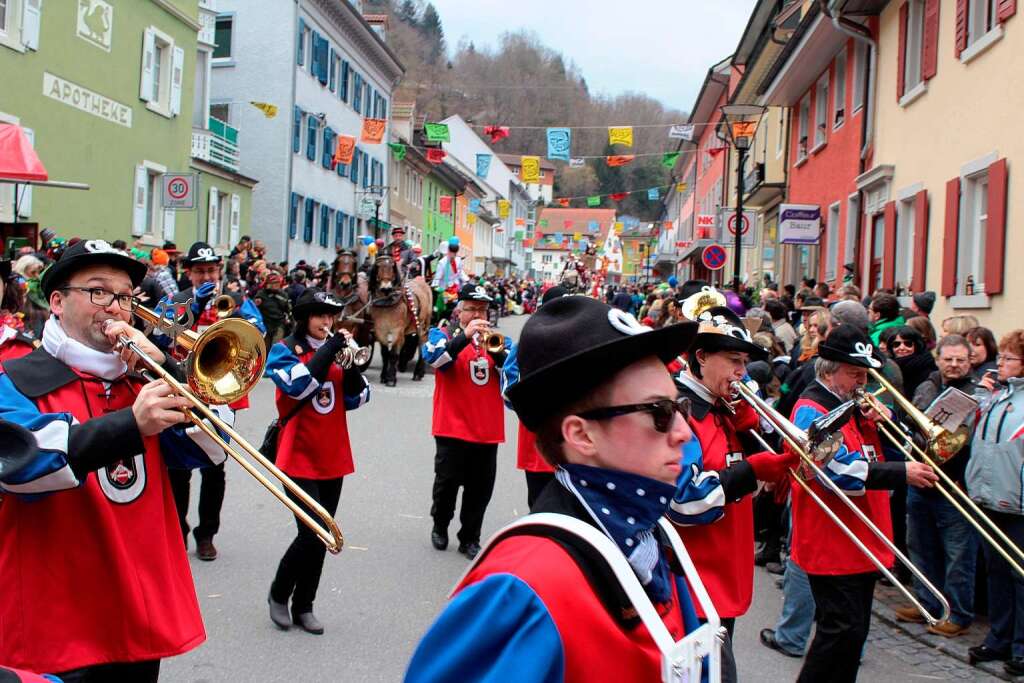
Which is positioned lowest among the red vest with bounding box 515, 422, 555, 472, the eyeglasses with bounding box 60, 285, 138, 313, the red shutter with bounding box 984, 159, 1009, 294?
the red vest with bounding box 515, 422, 555, 472

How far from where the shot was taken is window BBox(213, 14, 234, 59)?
114 feet

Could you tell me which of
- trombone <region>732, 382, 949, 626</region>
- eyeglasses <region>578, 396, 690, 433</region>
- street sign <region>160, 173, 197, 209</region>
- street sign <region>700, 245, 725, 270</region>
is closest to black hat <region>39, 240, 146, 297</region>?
eyeglasses <region>578, 396, 690, 433</region>

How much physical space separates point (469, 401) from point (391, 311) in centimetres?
1042

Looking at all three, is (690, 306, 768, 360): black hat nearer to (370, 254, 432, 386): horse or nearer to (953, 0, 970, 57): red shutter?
(953, 0, 970, 57): red shutter

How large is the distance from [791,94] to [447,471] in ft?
57.1

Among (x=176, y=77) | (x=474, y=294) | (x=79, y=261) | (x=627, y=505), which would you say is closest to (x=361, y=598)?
(x=474, y=294)

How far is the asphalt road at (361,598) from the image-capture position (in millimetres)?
5445

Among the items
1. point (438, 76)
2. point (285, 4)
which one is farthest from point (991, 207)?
point (438, 76)

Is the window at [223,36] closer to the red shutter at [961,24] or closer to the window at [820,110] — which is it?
the window at [820,110]

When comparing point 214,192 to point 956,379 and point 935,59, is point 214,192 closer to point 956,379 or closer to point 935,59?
point 935,59

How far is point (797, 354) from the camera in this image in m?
8.91

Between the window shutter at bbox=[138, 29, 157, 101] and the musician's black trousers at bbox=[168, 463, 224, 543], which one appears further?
the window shutter at bbox=[138, 29, 157, 101]

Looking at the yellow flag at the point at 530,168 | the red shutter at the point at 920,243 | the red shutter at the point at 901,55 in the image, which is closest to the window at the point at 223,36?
the yellow flag at the point at 530,168

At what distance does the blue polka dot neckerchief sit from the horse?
1577 cm
